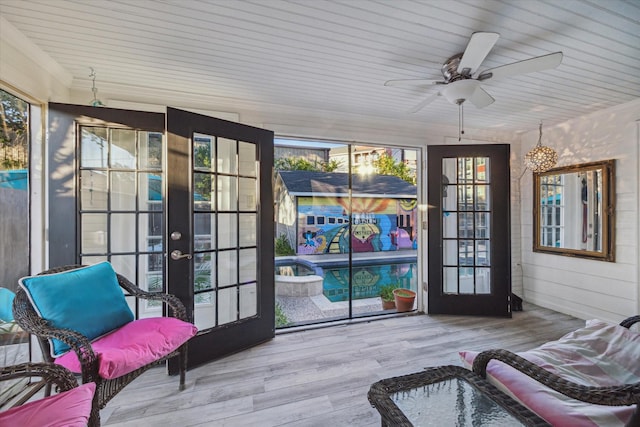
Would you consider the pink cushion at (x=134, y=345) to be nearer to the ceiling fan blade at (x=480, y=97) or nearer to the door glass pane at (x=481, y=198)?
the ceiling fan blade at (x=480, y=97)

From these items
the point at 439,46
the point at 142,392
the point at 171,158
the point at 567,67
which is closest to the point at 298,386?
the point at 142,392

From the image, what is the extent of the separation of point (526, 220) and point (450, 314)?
5.94 feet

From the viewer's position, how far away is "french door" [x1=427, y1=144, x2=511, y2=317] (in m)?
3.48

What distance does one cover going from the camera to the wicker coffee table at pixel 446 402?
112cm

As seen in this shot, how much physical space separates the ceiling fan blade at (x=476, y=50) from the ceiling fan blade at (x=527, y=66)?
111 mm

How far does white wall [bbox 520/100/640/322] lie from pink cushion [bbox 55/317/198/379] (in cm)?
426

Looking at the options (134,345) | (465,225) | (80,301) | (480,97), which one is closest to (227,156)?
(80,301)

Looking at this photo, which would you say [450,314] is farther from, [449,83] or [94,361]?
[94,361]

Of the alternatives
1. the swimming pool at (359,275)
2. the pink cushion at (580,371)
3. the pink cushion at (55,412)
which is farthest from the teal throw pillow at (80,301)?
the swimming pool at (359,275)

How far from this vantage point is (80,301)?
5.69 ft

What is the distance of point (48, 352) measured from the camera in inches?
63.7

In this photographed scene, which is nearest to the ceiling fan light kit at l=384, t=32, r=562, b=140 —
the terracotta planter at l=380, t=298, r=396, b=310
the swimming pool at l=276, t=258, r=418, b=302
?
the terracotta planter at l=380, t=298, r=396, b=310

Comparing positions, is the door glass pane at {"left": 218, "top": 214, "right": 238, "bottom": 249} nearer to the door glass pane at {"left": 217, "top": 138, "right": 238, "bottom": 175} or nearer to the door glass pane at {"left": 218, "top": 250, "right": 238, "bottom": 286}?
the door glass pane at {"left": 218, "top": 250, "right": 238, "bottom": 286}

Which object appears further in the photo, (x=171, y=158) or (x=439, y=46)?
(x=171, y=158)
